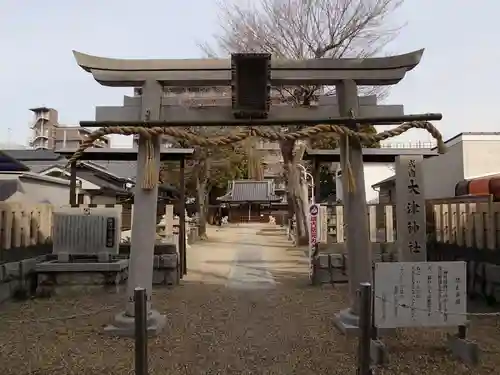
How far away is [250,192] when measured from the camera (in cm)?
4438

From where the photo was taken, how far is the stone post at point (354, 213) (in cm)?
637

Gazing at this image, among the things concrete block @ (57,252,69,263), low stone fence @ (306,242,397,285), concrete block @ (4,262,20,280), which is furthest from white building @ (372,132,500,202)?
concrete block @ (4,262,20,280)

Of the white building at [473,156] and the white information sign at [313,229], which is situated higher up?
the white building at [473,156]

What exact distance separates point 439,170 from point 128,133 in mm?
16298

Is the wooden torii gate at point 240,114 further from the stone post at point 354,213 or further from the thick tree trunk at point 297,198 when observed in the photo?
the thick tree trunk at point 297,198

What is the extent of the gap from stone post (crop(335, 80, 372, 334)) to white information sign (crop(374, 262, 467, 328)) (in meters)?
1.38

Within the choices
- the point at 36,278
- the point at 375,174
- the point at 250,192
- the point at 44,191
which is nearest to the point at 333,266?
the point at 36,278

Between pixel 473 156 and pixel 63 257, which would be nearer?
pixel 63 257

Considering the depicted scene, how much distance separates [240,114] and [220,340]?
292 centimetres

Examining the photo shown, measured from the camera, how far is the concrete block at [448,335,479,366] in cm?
482

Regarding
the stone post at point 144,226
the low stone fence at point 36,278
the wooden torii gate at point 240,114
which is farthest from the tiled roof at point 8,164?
the stone post at point 144,226

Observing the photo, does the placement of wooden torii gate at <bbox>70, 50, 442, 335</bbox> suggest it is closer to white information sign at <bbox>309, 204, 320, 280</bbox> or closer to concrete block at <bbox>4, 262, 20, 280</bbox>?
concrete block at <bbox>4, 262, 20, 280</bbox>

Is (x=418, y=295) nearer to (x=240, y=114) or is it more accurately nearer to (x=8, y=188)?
(x=240, y=114)

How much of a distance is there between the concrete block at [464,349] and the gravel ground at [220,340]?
3.7 inches
